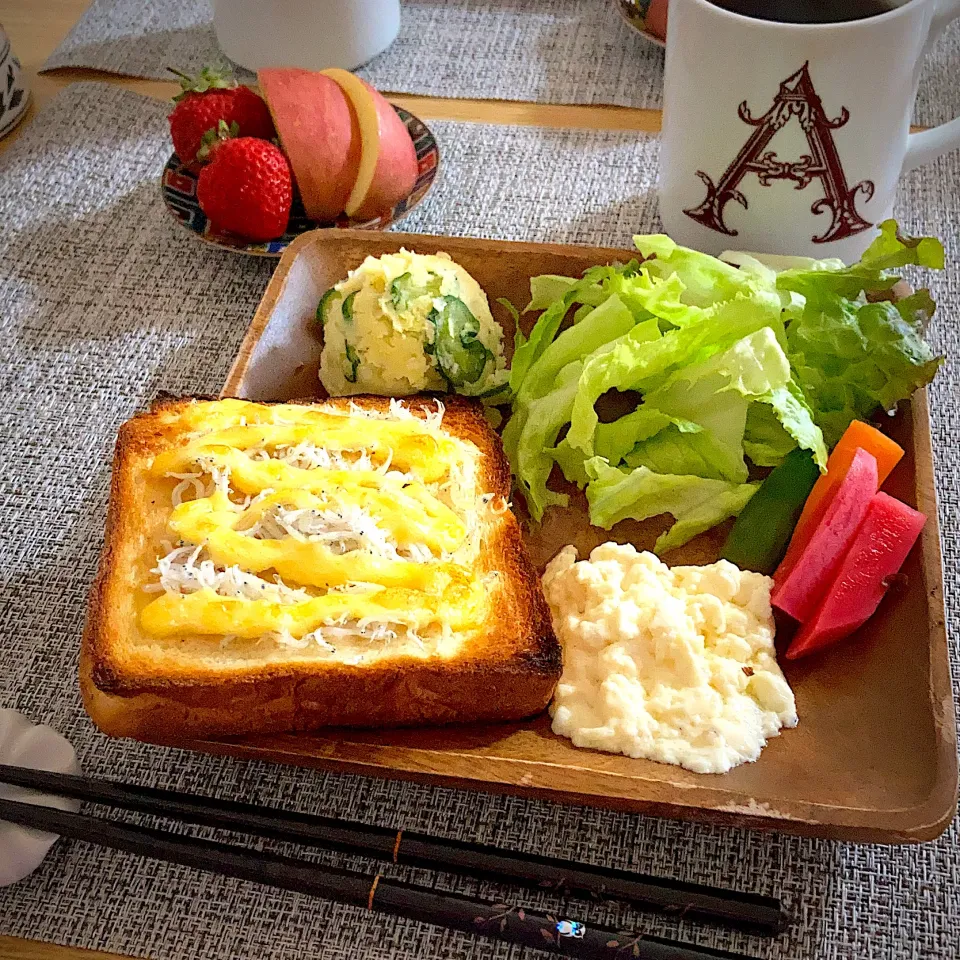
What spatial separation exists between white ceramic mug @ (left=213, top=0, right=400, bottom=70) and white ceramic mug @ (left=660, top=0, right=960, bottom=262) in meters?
0.92

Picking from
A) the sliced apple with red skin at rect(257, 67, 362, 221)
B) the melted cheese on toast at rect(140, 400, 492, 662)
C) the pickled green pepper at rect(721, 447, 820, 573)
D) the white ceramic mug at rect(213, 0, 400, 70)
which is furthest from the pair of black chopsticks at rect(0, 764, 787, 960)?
the white ceramic mug at rect(213, 0, 400, 70)

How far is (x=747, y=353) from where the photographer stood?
133cm

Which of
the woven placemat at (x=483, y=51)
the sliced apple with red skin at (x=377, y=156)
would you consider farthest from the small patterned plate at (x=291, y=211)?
the woven placemat at (x=483, y=51)

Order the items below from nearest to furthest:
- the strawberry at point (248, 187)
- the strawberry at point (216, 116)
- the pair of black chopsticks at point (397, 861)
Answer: the pair of black chopsticks at point (397, 861)
the strawberry at point (248, 187)
the strawberry at point (216, 116)

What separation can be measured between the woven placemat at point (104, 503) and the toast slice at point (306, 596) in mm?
155

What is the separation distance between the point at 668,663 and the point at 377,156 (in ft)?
3.70

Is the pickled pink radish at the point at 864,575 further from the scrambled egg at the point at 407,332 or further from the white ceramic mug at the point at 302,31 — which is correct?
the white ceramic mug at the point at 302,31

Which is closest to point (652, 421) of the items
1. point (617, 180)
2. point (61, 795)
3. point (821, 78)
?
point (821, 78)

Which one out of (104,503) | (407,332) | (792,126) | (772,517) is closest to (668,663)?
(772,517)

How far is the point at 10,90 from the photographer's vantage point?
7.32ft

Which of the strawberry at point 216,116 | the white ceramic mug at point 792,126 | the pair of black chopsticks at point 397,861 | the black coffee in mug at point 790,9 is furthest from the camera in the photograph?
the strawberry at point 216,116

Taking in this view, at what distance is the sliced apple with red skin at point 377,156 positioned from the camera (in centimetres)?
179

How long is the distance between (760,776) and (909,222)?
131cm

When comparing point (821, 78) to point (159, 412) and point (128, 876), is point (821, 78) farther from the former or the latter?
point (128, 876)
